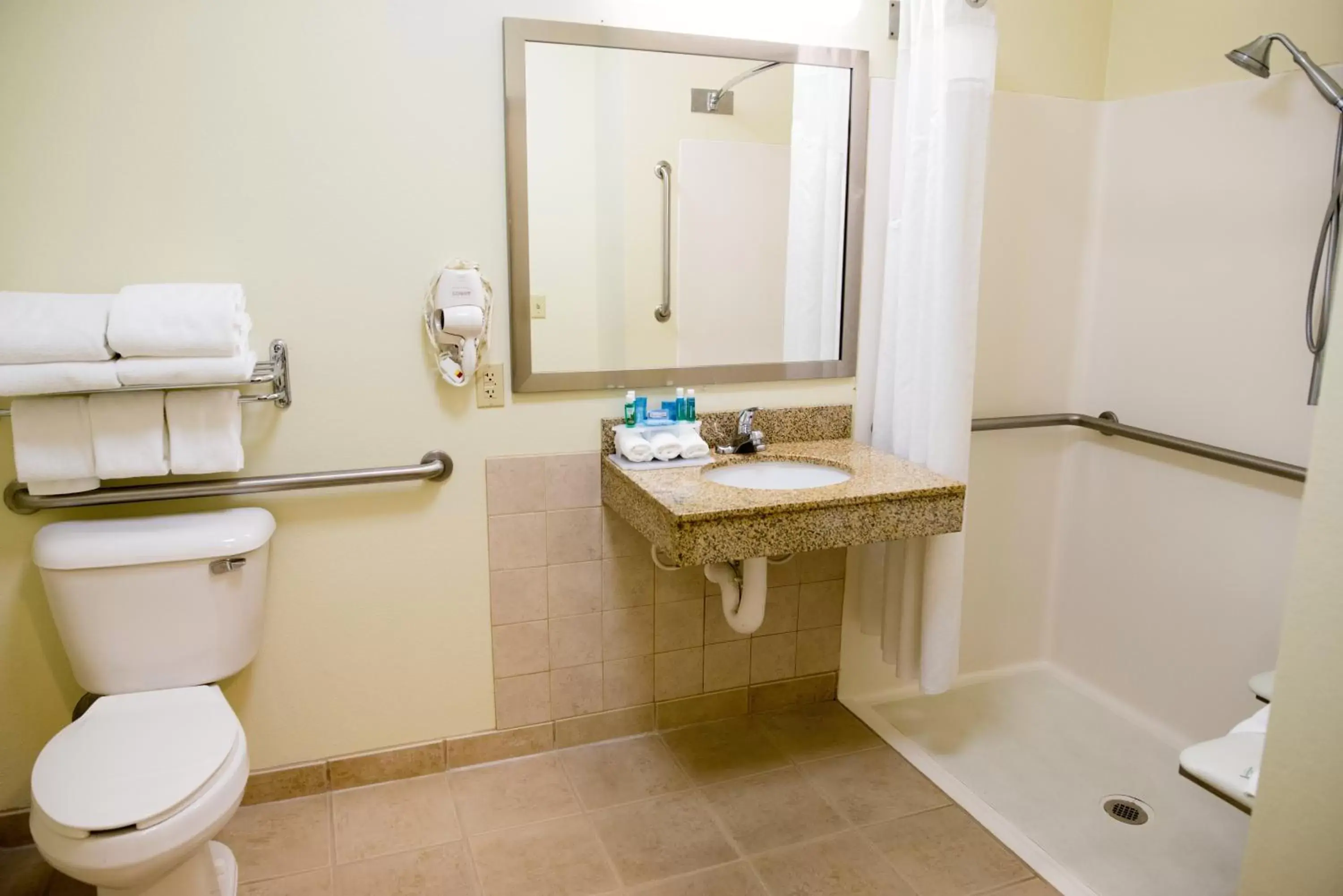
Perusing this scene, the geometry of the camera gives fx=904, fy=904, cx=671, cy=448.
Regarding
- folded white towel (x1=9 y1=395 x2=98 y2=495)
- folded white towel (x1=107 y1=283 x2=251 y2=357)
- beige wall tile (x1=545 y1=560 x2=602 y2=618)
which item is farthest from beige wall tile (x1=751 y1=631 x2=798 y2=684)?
folded white towel (x1=9 y1=395 x2=98 y2=495)

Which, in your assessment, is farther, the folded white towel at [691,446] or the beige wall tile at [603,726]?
the beige wall tile at [603,726]

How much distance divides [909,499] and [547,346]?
95 cm

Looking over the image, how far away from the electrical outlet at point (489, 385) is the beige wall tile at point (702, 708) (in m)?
1.00

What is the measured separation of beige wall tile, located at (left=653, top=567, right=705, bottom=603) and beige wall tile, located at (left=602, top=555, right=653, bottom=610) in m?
0.02

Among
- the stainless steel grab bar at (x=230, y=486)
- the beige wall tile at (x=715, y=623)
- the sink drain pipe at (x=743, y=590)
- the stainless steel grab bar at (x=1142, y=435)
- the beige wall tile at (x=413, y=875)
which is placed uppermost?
the stainless steel grab bar at (x=1142, y=435)

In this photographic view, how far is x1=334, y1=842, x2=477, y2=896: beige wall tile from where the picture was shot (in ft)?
6.40

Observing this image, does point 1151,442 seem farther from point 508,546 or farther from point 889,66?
point 508,546

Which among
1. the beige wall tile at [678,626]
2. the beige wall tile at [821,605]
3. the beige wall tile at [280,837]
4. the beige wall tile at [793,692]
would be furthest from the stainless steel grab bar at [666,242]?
the beige wall tile at [280,837]

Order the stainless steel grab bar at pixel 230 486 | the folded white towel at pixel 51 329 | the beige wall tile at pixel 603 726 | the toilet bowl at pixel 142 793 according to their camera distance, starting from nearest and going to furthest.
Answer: the toilet bowl at pixel 142 793 < the folded white towel at pixel 51 329 < the stainless steel grab bar at pixel 230 486 < the beige wall tile at pixel 603 726

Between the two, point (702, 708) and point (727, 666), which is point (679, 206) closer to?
point (727, 666)

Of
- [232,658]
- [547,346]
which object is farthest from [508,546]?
[232,658]

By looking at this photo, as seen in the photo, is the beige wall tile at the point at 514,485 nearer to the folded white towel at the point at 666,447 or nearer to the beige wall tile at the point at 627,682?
the folded white towel at the point at 666,447

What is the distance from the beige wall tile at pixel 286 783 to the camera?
2.22 m

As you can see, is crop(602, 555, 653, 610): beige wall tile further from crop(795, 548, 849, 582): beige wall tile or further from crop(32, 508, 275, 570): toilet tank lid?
crop(32, 508, 275, 570): toilet tank lid
